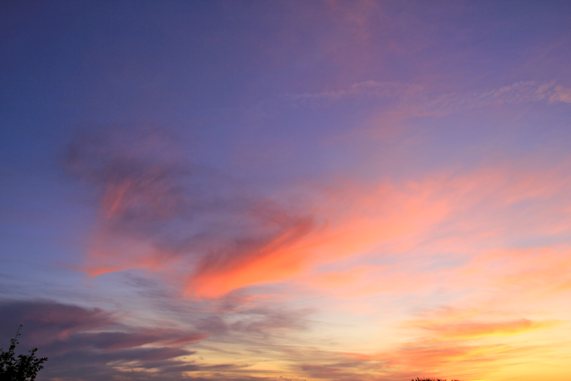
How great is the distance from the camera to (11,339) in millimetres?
74875

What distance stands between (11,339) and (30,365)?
386 centimetres

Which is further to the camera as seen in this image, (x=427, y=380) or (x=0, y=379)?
(x=427, y=380)

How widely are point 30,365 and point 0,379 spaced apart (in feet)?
11.7

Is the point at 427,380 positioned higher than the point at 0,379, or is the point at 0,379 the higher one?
the point at 427,380

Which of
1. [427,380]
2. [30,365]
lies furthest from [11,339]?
[427,380]

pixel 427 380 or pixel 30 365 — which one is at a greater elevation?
pixel 427 380

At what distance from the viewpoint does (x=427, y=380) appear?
153750 millimetres

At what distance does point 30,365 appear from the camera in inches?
2933

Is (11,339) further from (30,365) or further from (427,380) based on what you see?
(427,380)

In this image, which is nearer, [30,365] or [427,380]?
[30,365]

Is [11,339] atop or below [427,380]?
below

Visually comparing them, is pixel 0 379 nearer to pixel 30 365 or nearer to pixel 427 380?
pixel 30 365

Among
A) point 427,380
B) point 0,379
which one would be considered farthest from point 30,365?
point 427,380

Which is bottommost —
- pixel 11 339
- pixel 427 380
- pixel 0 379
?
pixel 0 379
